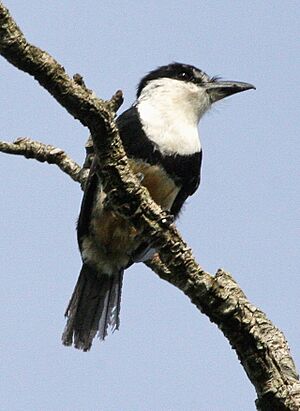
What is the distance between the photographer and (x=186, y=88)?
561 centimetres

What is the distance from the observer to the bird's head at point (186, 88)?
5449 mm

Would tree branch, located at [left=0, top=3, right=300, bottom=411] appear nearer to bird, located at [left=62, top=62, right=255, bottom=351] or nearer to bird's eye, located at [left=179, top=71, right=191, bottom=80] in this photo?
bird, located at [left=62, top=62, right=255, bottom=351]

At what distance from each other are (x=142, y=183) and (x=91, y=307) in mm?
912

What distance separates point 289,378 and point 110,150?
39.9 inches

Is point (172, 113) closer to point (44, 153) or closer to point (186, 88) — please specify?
point (186, 88)

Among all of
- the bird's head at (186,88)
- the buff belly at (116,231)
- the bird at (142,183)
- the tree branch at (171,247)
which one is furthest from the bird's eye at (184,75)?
the tree branch at (171,247)

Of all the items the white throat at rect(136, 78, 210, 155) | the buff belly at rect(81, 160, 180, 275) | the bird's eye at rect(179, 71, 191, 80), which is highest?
the bird's eye at rect(179, 71, 191, 80)

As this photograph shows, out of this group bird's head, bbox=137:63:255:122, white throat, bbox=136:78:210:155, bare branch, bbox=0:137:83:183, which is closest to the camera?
bare branch, bbox=0:137:83:183

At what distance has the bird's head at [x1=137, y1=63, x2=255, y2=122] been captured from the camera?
5.45 meters

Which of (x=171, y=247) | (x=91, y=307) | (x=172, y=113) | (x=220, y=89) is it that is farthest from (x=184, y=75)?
(x=171, y=247)

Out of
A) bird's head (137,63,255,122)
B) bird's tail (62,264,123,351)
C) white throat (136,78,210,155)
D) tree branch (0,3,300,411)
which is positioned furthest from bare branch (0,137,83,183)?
tree branch (0,3,300,411)

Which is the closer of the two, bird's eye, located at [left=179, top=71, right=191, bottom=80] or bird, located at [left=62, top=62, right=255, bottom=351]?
bird, located at [left=62, top=62, right=255, bottom=351]

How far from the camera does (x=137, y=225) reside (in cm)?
325

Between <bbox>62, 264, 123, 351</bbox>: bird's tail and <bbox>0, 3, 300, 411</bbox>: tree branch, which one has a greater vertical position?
<bbox>62, 264, 123, 351</bbox>: bird's tail
